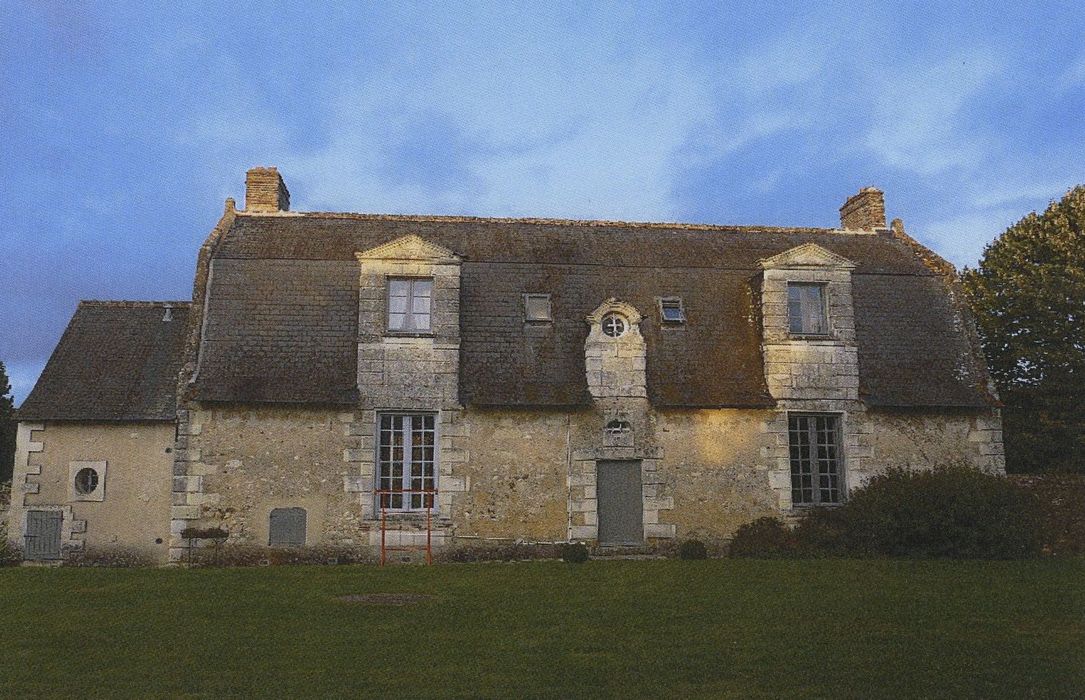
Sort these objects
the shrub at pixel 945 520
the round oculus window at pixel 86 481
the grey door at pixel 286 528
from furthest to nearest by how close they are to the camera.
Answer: the round oculus window at pixel 86 481 → the grey door at pixel 286 528 → the shrub at pixel 945 520

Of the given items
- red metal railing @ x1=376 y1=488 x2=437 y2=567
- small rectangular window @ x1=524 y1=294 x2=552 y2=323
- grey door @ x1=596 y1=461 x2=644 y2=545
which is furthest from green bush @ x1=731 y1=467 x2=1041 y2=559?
small rectangular window @ x1=524 y1=294 x2=552 y2=323

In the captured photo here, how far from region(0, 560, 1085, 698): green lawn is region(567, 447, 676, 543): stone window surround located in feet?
12.7

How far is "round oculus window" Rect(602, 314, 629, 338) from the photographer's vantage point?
1741 cm

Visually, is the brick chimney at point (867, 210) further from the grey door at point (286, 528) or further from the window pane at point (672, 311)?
the grey door at point (286, 528)

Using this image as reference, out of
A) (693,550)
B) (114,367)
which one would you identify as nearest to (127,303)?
(114,367)

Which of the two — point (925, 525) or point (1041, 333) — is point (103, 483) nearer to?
point (925, 525)

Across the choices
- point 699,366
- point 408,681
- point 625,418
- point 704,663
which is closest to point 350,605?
point 408,681

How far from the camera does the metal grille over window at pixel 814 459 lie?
17375mm

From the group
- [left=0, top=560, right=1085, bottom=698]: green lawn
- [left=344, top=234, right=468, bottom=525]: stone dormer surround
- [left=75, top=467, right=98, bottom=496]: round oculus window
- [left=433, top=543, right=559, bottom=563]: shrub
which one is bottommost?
[left=0, top=560, right=1085, bottom=698]: green lawn

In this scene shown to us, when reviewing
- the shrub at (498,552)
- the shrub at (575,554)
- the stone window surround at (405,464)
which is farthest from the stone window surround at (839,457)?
the stone window surround at (405,464)

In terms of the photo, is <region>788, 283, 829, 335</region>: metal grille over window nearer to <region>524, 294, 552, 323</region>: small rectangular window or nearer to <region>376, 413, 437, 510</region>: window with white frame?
<region>524, 294, 552, 323</region>: small rectangular window

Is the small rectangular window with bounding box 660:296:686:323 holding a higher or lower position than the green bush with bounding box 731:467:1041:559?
higher

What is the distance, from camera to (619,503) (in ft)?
54.9

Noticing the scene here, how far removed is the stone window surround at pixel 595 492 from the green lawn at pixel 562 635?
388cm
